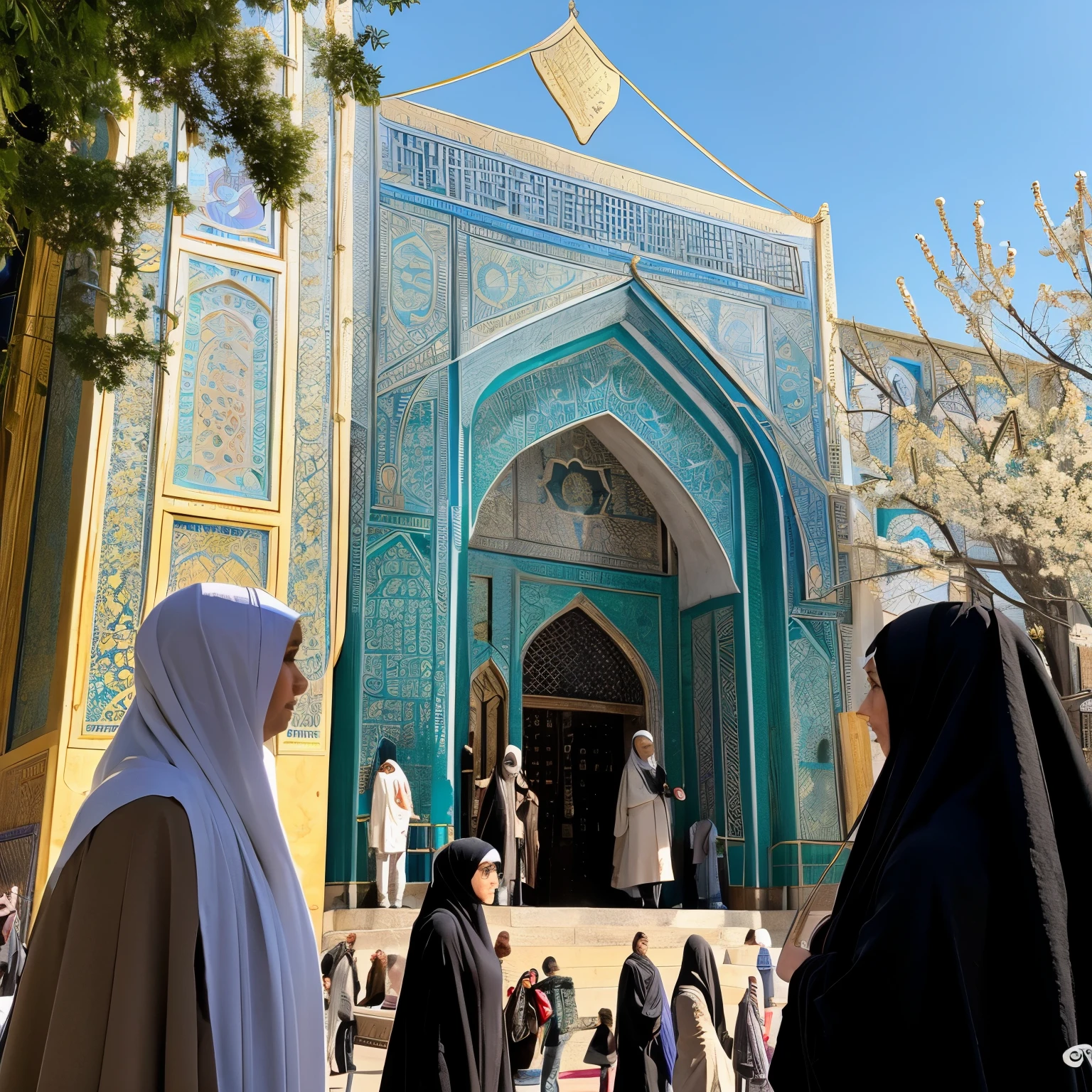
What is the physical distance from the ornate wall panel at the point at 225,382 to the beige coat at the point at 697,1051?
4.84 meters

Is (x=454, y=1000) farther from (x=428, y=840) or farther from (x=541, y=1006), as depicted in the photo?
(x=428, y=840)

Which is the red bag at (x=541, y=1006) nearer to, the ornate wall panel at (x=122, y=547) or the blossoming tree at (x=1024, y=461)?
the blossoming tree at (x=1024, y=461)

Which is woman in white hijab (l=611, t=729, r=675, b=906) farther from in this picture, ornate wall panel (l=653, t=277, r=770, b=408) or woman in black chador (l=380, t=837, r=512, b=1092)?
woman in black chador (l=380, t=837, r=512, b=1092)

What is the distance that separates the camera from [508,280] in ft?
33.9

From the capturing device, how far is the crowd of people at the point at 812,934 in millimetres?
1280

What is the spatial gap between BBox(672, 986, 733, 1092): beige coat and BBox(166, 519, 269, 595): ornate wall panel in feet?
14.1

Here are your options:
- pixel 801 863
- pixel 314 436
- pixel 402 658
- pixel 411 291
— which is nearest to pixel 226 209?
pixel 314 436

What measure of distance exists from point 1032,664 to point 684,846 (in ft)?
32.4

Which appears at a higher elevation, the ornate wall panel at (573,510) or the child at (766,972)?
the ornate wall panel at (573,510)

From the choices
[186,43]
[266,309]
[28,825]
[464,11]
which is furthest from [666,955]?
[464,11]

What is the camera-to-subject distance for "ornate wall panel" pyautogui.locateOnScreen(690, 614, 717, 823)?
1120 centimetres

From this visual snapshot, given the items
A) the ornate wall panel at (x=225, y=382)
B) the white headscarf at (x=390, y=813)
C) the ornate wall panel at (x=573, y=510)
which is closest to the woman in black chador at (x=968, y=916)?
the ornate wall panel at (x=225, y=382)

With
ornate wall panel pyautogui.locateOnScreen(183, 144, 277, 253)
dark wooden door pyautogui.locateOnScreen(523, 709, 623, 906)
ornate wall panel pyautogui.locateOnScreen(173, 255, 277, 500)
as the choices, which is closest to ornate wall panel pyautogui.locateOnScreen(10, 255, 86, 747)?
ornate wall panel pyautogui.locateOnScreen(173, 255, 277, 500)

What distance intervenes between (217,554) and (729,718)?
17.6 feet
